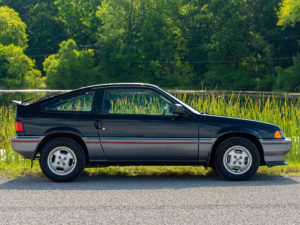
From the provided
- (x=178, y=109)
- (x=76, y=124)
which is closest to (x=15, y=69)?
(x=76, y=124)

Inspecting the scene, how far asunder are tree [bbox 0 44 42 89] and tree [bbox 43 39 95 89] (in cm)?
344

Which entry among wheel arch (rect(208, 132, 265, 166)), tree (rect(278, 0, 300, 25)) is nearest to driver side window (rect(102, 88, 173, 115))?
wheel arch (rect(208, 132, 265, 166))

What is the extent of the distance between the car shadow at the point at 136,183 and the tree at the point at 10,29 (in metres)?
86.5

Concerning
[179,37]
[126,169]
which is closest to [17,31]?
[179,37]

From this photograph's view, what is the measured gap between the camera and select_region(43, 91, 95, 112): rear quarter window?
7.64 meters

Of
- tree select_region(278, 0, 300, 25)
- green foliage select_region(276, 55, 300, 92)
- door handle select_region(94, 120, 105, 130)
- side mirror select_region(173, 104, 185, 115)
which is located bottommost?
door handle select_region(94, 120, 105, 130)

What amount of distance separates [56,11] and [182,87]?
40.3 meters

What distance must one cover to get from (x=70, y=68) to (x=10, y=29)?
44.0 ft

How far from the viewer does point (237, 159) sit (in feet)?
24.9

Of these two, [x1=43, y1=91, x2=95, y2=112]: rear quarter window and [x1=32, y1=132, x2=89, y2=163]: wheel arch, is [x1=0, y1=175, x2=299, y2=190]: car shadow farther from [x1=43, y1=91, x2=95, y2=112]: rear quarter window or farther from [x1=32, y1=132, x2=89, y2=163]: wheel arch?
[x1=43, y1=91, x2=95, y2=112]: rear quarter window

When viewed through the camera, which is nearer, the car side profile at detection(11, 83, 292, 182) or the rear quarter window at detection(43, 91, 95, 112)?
the car side profile at detection(11, 83, 292, 182)

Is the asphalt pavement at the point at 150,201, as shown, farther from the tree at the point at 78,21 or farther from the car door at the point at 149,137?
the tree at the point at 78,21

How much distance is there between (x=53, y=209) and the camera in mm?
5777

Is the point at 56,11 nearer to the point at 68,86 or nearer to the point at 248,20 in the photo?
the point at 68,86
